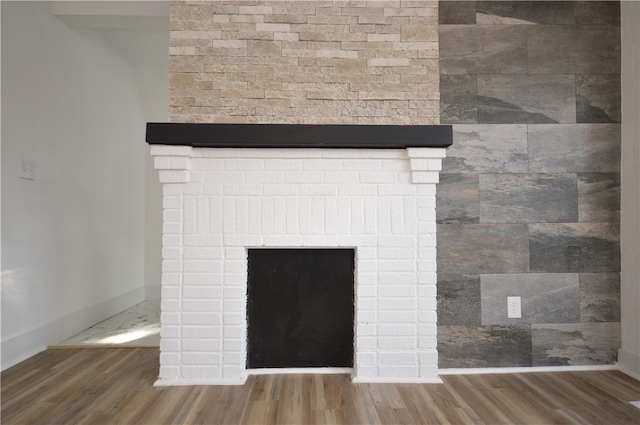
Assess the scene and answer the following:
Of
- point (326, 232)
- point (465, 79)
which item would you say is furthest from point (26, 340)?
point (465, 79)

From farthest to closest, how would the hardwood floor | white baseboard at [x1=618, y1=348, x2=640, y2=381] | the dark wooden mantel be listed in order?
1. white baseboard at [x1=618, y1=348, x2=640, y2=381]
2. the dark wooden mantel
3. the hardwood floor

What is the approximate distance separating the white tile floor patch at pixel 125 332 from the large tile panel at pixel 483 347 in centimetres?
197

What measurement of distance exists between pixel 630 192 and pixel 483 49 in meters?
1.23

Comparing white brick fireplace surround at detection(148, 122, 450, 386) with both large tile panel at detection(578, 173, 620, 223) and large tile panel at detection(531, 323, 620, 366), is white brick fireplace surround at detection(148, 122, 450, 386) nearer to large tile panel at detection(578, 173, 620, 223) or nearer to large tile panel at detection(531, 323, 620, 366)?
large tile panel at detection(531, 323, 620, 366)

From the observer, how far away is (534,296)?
235cm

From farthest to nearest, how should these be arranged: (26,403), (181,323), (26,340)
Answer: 1. (26,340)
2. (181,323)
3. (26,403)

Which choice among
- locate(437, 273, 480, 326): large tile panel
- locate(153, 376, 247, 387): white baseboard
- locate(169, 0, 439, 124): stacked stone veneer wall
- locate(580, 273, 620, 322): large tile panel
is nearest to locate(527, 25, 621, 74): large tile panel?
locate(169, 0, 439, 124): stacked stone veneer wall

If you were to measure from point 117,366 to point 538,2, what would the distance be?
3.43 m

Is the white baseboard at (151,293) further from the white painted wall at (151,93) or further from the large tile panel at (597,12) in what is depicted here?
the large tile panel at (597,12)

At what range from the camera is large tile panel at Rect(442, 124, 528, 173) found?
7.71 feet

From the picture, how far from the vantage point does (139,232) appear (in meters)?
4.32

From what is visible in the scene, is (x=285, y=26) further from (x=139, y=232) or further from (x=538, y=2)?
(x=139, y=232)

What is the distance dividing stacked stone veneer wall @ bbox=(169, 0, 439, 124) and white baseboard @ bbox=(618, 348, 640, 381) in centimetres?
181

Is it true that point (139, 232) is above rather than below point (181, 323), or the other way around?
above
